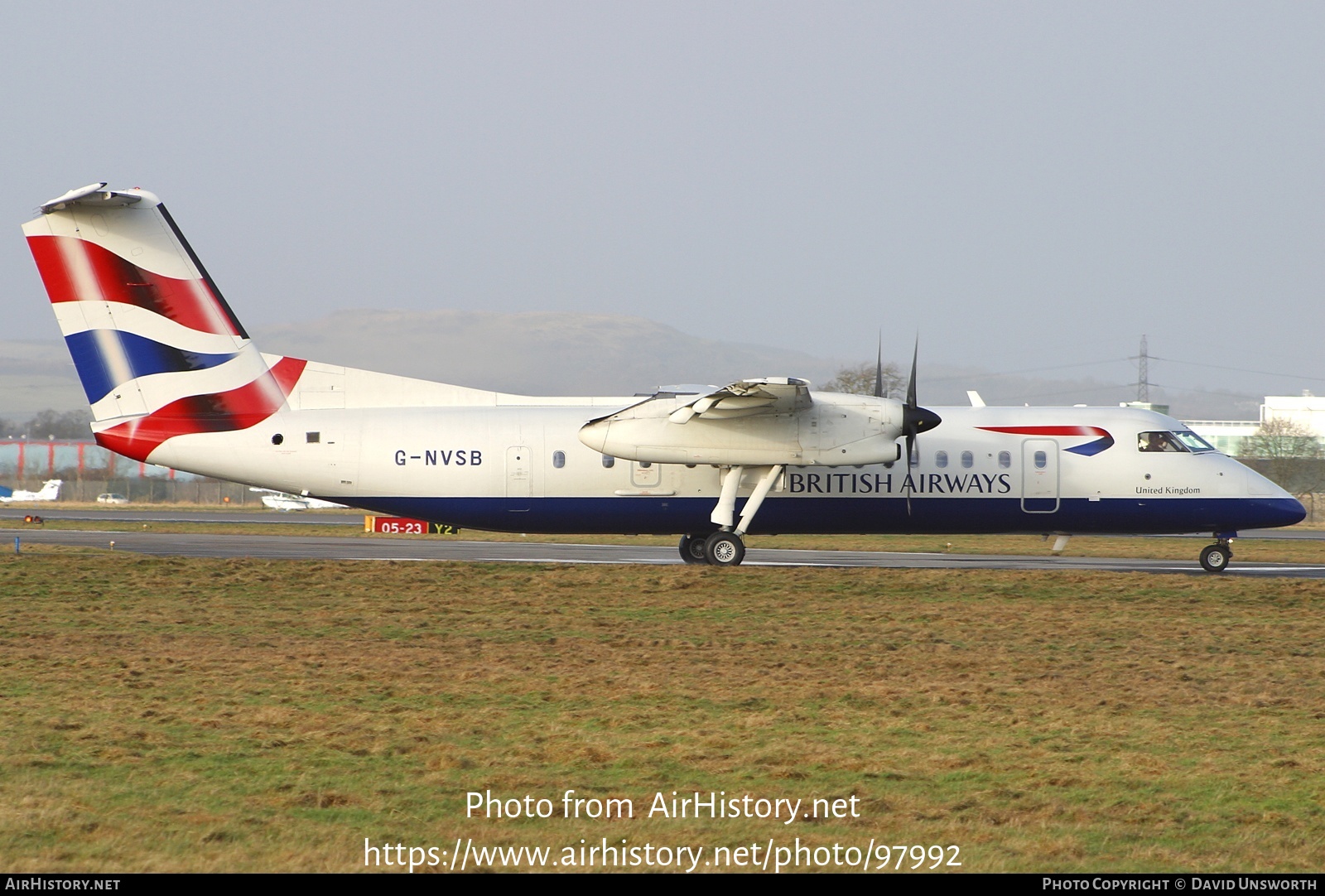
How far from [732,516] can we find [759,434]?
5.67ft

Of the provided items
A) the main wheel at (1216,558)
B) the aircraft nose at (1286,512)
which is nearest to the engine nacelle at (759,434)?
the main wheel at (1216,558)

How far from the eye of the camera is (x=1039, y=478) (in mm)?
23922

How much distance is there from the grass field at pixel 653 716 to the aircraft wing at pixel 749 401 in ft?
10.7

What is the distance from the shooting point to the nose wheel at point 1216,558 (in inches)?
974

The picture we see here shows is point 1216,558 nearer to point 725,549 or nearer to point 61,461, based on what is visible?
point 725,549

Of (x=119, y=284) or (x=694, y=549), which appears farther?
(x=694, y=549)

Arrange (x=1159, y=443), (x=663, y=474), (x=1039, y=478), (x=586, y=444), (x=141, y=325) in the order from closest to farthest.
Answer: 1. (x=141, y=325)
2. (x=586, y=444)
3. (x=663, y=474)
4. (x=1039, y=478)
5. (x=1159, y=443)

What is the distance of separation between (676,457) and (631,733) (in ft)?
40.2

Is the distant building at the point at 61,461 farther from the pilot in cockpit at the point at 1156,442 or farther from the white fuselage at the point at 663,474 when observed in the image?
the pilot in cockpit at the point at 1156,442

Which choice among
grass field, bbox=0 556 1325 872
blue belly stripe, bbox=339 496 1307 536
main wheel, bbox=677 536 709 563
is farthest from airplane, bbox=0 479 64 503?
main wheel, bbox=677 536 709 563

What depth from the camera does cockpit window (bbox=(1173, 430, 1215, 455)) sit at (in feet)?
80.5

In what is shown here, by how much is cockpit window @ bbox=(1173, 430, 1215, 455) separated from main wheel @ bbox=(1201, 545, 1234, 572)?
2.06 metres

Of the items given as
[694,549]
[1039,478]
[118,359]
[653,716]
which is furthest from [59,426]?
[653,716]
